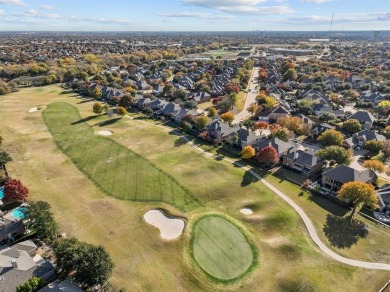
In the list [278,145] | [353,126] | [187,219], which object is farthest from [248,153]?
[353,126]

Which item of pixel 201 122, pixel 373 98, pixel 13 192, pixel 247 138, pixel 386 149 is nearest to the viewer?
pixel 13 192

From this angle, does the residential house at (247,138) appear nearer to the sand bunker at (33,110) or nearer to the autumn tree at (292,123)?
the autumn tree at (292,123)

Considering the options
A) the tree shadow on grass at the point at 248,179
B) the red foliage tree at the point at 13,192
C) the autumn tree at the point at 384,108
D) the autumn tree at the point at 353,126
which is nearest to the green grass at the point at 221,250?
the tree shadow on grass at the point at 248,179

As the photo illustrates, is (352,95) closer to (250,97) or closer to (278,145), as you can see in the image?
(250,97)

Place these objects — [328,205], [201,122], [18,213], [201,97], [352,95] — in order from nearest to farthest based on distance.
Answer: [18,213], [328,205], [201,122], [352,95], [201,97]

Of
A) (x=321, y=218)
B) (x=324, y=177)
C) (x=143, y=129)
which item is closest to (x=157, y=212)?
(x=321, y=218)

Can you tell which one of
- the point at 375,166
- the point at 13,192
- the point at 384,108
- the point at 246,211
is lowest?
the point at 246,211
